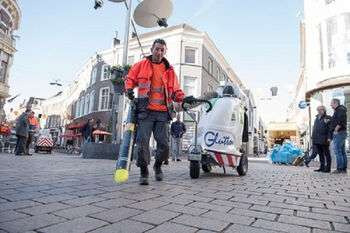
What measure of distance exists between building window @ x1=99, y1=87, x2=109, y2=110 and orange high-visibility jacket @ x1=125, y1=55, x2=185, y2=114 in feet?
74.1

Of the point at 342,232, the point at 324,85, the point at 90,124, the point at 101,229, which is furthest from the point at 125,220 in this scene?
the point at 324,85

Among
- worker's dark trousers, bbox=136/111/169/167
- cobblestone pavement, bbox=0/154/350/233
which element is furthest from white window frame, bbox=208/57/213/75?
cobblestone pavement, bbox=0/154/350/233

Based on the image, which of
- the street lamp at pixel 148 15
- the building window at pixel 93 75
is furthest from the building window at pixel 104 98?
the street lamp at pixel 148 15

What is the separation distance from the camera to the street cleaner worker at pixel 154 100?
3141 mm

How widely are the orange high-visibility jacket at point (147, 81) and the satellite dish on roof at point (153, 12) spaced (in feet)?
17.3

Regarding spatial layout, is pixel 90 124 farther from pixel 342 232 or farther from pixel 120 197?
pixel 342 232

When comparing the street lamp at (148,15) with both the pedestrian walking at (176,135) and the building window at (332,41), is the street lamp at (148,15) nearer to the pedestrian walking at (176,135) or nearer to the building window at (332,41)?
the pedestrian walking at (176,135)

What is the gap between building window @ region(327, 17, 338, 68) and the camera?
13.8 m

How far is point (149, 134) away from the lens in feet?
10.6

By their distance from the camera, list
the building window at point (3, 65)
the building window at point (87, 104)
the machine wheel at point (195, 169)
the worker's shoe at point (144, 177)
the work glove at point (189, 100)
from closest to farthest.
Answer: the worker's shoe at point (144, 177) < the work glove at point (189, 100) < the machine wheel at point (195, 169) < the building window at point (3, 65) < the building window at point (87, 104)

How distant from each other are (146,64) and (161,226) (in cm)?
230

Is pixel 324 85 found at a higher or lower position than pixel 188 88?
lower

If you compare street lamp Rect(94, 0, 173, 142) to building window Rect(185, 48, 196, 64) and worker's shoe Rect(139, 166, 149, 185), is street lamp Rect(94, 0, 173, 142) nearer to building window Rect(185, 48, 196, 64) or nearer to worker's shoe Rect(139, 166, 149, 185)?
worker's shoe Rect(139, 166, 149, 185)

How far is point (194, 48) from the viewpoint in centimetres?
2217
